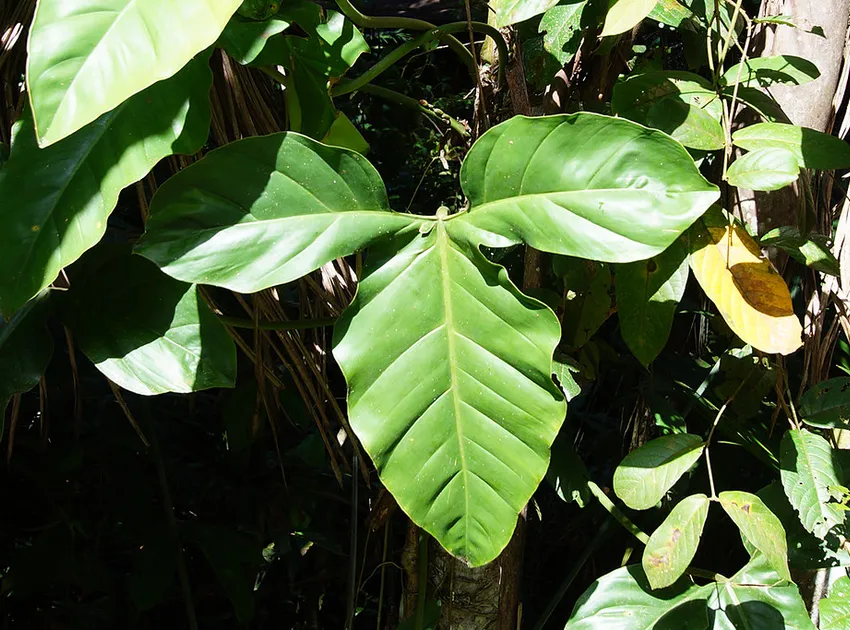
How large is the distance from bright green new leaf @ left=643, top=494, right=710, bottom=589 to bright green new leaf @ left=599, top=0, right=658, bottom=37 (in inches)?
19.5

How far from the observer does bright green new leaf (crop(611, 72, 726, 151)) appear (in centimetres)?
77

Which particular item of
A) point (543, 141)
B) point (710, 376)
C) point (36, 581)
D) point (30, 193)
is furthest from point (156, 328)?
point (36, 581)

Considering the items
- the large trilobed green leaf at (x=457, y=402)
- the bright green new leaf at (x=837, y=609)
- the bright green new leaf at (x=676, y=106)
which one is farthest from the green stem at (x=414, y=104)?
the bright green new leaf at (x=837, y=609)

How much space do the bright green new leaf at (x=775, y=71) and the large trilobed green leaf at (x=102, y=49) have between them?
58 cm

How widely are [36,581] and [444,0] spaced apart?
5.85 feet

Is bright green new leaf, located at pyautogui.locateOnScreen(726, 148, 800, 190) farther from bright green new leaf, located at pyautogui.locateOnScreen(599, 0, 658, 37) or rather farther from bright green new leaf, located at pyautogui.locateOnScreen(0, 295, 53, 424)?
bright green new leaf, located at pyautogui.locateOnScreen(0, 295, 53, 424)

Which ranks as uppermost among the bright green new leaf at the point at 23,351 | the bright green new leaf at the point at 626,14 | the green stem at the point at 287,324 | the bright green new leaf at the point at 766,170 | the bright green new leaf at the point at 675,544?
the bright green new leaf at the point at 626,14

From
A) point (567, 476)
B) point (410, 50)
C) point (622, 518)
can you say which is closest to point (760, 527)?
point (622, 518)

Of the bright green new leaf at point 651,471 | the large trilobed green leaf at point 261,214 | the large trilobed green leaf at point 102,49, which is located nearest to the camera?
the large trilobed green leaf at point 102,49

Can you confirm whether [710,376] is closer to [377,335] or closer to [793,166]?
[793,166]

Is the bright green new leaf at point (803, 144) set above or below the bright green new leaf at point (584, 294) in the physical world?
above

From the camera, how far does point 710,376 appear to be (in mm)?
1222

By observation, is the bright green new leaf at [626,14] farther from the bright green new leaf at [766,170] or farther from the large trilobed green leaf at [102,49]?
the large trilobed green leaf at [102,49]

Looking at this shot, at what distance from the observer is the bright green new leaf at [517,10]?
0.78m
